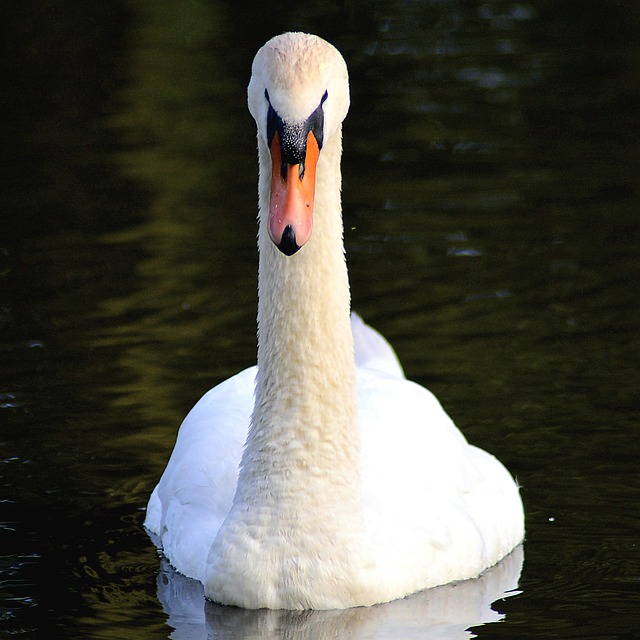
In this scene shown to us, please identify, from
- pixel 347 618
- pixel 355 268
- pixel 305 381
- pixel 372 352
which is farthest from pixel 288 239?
pixel 355 268

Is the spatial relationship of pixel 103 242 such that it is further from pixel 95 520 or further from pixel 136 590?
pixel 136 590

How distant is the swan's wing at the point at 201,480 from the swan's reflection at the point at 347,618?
0.22 metres

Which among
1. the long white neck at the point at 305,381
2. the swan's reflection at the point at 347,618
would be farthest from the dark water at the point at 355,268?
the long white neck at the point at 305,381

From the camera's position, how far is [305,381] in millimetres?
7543

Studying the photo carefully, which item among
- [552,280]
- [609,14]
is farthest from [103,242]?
[609,14]

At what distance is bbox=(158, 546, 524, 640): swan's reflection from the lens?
296 inches

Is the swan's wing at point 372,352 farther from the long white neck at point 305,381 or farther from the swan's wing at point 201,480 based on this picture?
the long white neck at point 305,381

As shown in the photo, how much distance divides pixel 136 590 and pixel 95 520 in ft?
3.36

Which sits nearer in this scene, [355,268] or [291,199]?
[291,199]

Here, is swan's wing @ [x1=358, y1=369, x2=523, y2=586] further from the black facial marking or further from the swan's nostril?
the black facial marking

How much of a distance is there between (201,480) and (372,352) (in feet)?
6.40

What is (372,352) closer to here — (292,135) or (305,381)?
(305,381)

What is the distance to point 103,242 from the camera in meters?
13.7

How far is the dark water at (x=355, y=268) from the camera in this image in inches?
326
